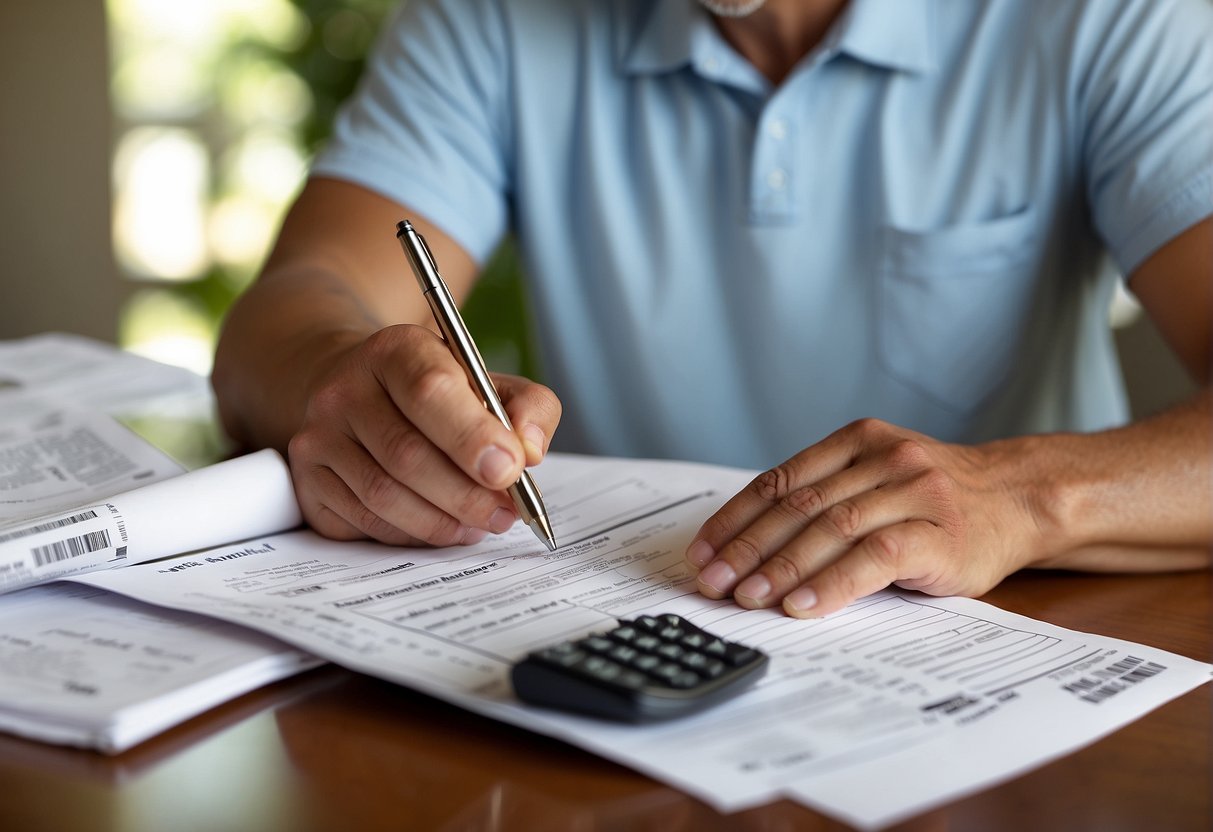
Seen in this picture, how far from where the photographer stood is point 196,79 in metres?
3.08

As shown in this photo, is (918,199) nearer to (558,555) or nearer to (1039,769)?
(558,555)

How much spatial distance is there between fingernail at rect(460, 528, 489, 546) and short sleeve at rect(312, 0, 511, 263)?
602mm

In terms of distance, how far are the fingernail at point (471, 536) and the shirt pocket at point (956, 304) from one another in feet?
2.15

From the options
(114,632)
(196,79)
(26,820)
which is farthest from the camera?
(196,79)

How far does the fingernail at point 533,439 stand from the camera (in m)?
0.64

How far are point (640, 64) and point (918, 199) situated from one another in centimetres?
33

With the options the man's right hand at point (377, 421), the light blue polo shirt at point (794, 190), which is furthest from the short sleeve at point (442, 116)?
the man's right hand at point (377, 421)

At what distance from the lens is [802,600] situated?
22.7 inches

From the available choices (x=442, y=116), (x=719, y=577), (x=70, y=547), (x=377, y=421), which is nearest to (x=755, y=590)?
(x=719, y=577)

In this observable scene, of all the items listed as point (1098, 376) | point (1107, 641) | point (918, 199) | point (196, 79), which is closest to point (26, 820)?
point (1107, 641)

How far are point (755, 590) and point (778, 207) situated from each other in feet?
2.30

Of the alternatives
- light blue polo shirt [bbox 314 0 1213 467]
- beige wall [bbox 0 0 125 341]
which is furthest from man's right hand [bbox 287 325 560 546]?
beige wall [bbox 0 0 125 341]

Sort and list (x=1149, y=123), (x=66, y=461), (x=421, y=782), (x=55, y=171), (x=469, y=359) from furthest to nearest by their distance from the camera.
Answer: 1. (x=55, y=171)
2. (x=1149, y=123)
3. (x=66, y=461)
4. (x=469, y=359)
5. (x=421, y=782)

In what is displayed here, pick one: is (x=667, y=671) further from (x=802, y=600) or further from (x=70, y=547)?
(x=70, y=547)
